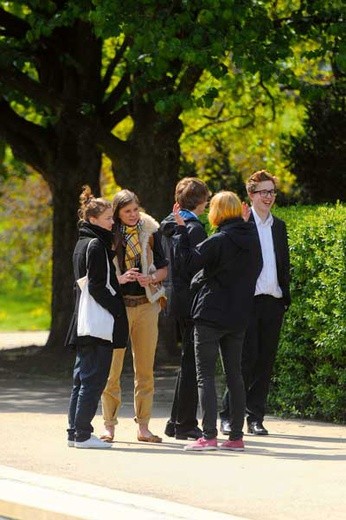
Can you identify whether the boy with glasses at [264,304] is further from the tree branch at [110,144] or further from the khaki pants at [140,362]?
the tree branch at [110,144]

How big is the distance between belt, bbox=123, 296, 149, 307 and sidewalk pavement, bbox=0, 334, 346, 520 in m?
0.99

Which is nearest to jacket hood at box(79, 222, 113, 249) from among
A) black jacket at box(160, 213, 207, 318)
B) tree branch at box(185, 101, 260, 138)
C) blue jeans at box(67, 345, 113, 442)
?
black jacket at box(160, 213, 207, 318)

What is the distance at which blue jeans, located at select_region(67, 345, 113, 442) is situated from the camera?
10336 millimetres

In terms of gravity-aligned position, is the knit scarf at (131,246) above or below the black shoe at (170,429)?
above

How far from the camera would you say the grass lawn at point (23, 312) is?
3378cm

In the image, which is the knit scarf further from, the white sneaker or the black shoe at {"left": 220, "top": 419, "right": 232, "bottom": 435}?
the black shoe at {"left": 220, "top": 419, "right": 232, "bottom": 435}

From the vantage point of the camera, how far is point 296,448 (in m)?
10.5

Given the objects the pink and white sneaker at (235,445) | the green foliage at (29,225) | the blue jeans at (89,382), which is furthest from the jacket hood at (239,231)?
the green foliage at (29,225)

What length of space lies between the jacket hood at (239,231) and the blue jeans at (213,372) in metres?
0.61

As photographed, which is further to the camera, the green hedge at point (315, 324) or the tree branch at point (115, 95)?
the tree branch at point (115, 95)

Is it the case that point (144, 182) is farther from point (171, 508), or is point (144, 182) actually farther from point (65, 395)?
point (171, 508)

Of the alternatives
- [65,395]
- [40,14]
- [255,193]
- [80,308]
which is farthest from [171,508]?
[40,14]

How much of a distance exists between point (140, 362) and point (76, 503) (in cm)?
304

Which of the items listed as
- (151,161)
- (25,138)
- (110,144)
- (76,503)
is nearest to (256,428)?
(76,503)
